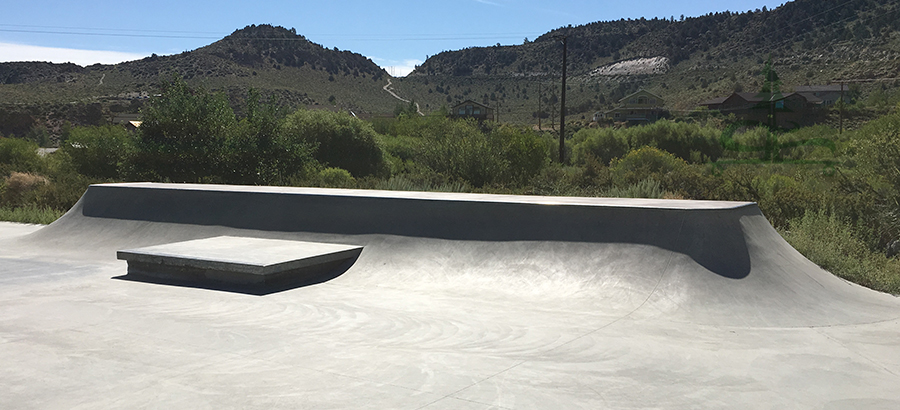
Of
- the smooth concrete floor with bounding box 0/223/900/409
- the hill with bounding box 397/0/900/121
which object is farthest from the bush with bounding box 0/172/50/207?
the hill with bounding box 397/0/900/121

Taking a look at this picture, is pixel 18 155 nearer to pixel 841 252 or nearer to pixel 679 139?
pixel 841 252

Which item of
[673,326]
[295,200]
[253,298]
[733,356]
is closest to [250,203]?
[295,200]

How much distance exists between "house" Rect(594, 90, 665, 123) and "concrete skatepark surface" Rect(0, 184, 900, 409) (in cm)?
5996

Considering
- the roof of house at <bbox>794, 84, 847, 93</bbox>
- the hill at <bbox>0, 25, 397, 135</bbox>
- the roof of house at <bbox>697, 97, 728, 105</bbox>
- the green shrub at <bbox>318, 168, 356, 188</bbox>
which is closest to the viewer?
the green shrub at <bbox>318, 168, 356, 188</bbox>

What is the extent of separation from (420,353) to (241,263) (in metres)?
3.01

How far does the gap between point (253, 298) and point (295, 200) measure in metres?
3.36

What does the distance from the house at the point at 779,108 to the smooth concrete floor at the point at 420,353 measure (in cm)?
5874

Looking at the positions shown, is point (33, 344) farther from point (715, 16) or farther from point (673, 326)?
point (715, 16)

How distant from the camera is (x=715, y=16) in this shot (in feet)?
327

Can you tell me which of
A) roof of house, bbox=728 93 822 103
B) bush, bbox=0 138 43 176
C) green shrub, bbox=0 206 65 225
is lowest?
green shrub, bbox=0 206 65 225

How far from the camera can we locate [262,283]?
686 cm

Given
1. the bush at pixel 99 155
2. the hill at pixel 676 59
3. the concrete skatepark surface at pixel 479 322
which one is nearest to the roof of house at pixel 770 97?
the hill at pixel 676 59

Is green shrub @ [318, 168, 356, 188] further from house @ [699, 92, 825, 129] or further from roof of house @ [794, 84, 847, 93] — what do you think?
roof of house @ [794, 84, 847, 93]

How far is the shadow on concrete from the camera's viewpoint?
6762 millimetres
